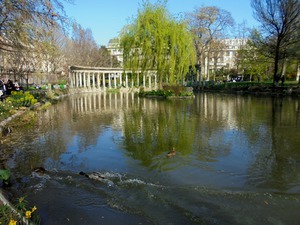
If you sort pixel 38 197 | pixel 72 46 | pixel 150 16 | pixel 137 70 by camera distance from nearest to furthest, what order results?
pixel 38 197, pixel 150 16, pixel 137 70, pixel 72 46

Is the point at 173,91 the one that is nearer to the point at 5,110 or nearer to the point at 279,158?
the point at 5,110

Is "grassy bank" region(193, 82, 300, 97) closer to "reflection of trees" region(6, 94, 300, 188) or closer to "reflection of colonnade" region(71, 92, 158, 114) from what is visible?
"reflection of colonnade" region(71, 92, 158, 114)

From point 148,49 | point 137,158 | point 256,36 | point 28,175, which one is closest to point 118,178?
point 137,158

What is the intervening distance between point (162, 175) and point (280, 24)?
2854 cm

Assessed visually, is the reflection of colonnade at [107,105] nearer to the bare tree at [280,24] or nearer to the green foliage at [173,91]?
the green foliage at [173,91]

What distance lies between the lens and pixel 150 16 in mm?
25734

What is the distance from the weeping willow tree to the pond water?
16.4m

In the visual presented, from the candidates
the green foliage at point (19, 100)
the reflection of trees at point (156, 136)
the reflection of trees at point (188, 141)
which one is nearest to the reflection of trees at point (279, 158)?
the reflection of trees at point (188, 141)

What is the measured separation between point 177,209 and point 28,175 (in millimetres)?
3469

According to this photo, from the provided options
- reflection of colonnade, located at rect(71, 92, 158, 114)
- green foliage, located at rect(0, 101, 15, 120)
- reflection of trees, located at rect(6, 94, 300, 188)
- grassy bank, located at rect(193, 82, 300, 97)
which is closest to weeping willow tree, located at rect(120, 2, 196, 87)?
reflection of colonnade, located at rect(71, 92, 158, 114)

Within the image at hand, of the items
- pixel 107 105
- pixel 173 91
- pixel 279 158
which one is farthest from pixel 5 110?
pixel 173 91

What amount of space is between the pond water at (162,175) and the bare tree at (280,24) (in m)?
21.4

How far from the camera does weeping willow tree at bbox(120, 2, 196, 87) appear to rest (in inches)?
1009

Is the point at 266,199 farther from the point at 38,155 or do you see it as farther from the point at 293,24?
the point at 293,24
